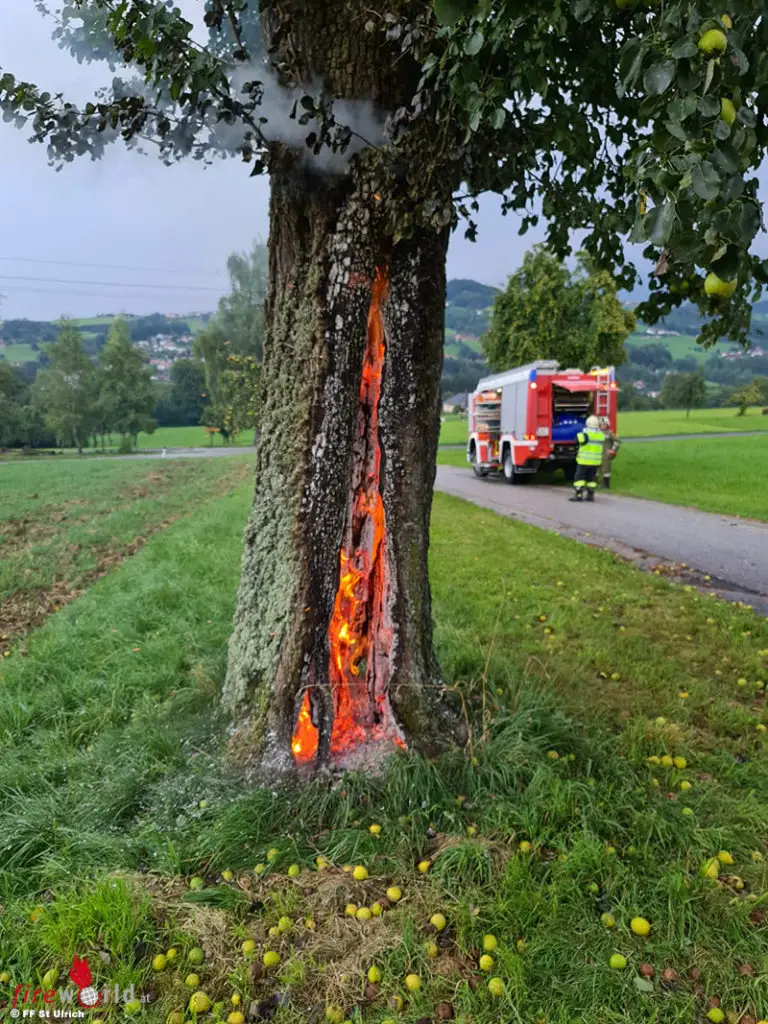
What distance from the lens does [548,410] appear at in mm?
16109

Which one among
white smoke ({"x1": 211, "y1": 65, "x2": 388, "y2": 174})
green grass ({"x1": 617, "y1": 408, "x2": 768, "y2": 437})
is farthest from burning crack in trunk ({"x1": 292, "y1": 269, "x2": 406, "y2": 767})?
green grass ({"x1": 617, "y1": 408, "x2": 768, "y2": 437})

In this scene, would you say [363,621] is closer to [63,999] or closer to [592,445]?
[63,999]

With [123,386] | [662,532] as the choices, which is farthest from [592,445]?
[123,386]

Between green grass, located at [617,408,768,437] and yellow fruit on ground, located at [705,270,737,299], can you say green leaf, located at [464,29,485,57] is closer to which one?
yellow fruit on ground, located at [705,270,737,299]

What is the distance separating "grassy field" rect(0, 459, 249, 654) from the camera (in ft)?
24.2

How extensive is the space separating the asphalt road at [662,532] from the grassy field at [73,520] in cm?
687

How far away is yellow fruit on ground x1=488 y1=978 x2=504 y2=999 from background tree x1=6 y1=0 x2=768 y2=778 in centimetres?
113

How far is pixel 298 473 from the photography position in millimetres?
2998

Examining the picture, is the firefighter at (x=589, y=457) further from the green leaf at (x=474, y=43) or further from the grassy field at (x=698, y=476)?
the green leaf at (x=474, y=43)

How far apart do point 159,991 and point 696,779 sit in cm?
247

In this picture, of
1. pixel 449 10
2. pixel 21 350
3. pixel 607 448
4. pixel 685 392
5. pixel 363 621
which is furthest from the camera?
pixel 21 350

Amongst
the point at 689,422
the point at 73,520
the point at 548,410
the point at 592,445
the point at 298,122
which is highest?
the point at 298,122

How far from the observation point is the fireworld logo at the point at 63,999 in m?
1.93

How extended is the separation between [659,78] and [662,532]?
961 centimetres
